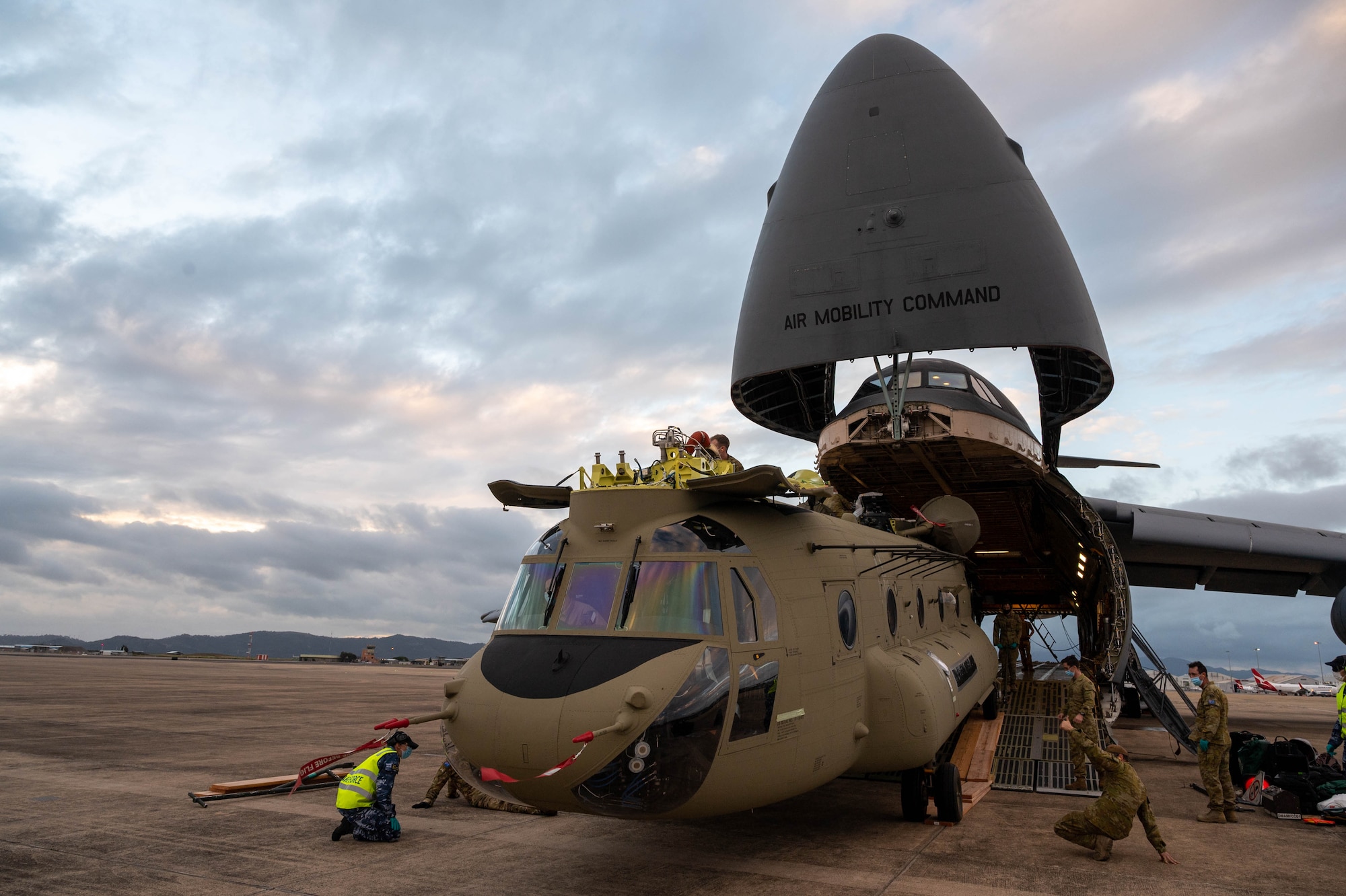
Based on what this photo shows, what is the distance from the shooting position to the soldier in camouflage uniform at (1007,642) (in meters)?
14.7

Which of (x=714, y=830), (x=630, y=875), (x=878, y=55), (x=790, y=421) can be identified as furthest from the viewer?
(x=790, y=421)

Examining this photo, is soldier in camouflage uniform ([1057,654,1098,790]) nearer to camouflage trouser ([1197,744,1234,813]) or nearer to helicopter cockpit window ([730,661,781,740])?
camouflage trouser ([1197,744,1234,813])

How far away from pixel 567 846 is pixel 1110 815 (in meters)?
4.89

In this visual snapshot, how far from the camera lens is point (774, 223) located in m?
12.3

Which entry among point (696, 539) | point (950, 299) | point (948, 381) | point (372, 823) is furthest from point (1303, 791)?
point (372, 823)

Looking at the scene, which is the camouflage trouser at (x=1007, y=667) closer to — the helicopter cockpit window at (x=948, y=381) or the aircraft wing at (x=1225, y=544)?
the aircraft wing at (x=1225, y=544)

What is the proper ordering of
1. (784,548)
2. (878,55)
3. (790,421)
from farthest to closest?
(790,421), (878,55), (784,548)

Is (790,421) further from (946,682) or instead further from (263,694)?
(263,694)

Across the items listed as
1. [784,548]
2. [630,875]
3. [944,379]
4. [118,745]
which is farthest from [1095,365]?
[118,745]

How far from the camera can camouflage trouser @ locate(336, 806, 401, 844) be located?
723 centimetres

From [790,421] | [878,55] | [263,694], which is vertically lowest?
[263,694]

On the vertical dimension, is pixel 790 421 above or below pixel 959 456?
above

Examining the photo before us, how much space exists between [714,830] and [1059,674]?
465 inches

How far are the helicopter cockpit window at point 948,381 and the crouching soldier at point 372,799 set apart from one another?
921 centimetres
